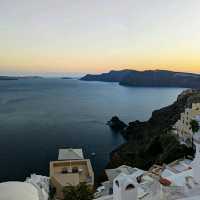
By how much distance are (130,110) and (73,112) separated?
715 inches

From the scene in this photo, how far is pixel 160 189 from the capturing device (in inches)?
644

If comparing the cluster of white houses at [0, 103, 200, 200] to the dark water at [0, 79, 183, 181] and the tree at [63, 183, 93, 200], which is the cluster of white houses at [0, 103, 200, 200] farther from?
the dark water at [0, 79, 183, 181]

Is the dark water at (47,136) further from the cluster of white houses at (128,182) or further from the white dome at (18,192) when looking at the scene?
the white dome at (18,192)

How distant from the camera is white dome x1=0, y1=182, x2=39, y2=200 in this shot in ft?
47.0

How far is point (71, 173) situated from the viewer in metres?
25.8

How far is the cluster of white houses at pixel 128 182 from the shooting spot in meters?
14.6

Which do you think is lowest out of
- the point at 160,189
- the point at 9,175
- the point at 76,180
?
the point at 9,175

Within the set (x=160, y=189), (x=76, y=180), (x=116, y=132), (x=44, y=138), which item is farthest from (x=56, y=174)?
(x=116, y=132)

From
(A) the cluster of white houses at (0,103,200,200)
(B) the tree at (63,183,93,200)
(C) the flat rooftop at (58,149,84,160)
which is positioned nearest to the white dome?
(A) the cluster of white houses at (0,103,200,200)

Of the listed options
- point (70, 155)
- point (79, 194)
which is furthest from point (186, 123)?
point (79, 194)

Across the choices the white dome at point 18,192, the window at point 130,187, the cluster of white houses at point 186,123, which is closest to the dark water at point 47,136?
the cluster of white houses at point 186,123

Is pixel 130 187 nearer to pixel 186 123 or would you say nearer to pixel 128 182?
pixel 128 182

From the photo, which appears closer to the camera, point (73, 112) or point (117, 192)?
point (117, 192)

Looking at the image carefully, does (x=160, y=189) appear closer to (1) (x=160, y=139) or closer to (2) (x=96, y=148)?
(1) (x=160, y=139)
